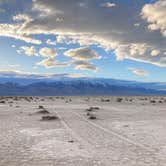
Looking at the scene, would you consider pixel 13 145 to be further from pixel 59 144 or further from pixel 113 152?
pixel 113 152

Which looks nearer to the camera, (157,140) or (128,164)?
(128,164)

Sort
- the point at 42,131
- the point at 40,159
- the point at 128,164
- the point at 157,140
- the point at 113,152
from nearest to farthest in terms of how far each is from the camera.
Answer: the point at 128,164 → the point at 40,159 → the point at 113,152 → the point at 157,140 → the point at 42,131

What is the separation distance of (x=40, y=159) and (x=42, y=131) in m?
7.61

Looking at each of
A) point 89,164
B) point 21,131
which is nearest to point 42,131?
point 21,131

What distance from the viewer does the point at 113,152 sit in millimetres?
12500

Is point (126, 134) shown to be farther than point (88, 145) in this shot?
Yes

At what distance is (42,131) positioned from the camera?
Result: 1889cm

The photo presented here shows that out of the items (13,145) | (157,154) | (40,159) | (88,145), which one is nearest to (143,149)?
(157,154)

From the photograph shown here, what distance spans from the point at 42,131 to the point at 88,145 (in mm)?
5731

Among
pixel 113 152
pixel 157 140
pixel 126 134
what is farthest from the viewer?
pixel 126 134

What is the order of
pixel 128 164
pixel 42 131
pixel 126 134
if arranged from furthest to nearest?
pixel 42 131, pixel 126 134, pixel 128 164

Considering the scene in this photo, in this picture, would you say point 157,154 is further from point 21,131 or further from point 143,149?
point 21,131

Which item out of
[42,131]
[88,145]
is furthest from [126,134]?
[42,131]

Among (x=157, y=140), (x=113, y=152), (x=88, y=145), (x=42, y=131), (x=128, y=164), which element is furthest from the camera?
(x=42, y=131)
